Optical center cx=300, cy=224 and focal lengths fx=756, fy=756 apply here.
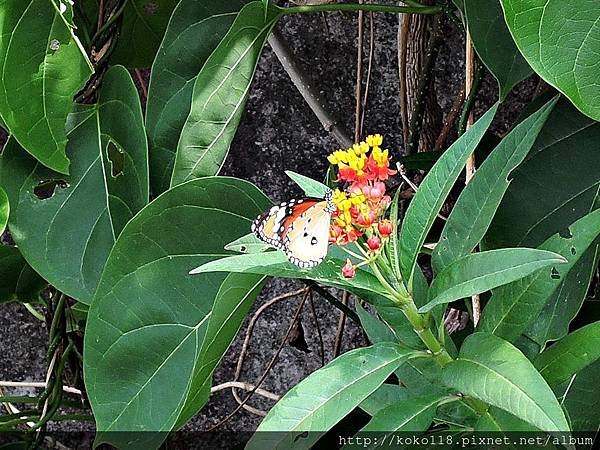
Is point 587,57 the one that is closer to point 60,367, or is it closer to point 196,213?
point 196,213

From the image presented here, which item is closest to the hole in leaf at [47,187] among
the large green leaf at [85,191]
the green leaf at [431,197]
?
the large green leaf at [85,191]

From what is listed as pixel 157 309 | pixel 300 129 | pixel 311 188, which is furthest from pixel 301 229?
pixel 300 129

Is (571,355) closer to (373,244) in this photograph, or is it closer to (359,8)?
(373,244)

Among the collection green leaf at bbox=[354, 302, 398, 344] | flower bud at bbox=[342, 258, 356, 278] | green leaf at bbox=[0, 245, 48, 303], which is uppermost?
flower bud at bbox=[342, 258, 356, 278]

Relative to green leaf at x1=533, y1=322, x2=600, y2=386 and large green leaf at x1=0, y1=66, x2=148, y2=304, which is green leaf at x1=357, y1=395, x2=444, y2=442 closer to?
green leaf at x1=533, y1=322, x2=600, y2=386

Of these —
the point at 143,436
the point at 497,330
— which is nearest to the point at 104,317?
the point at 143,436

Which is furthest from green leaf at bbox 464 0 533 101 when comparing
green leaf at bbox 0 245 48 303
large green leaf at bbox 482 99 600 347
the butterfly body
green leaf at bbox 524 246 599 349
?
green leaf at bbox 0 245 48 303
